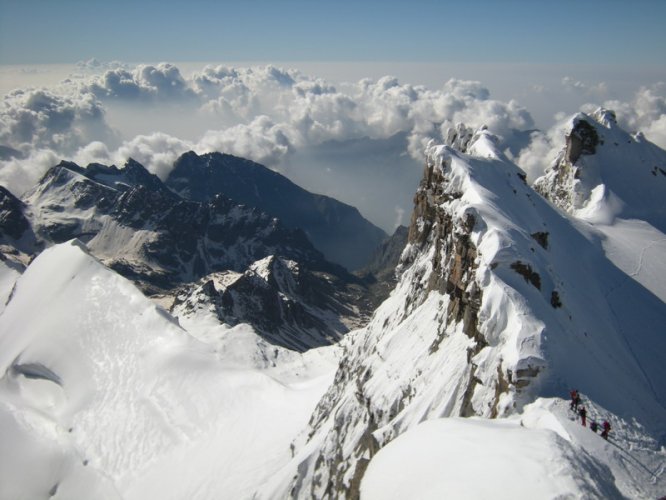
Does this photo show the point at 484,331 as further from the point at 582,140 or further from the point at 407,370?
the point at 582,140

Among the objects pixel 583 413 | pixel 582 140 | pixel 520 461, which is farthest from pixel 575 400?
pixel 582 140

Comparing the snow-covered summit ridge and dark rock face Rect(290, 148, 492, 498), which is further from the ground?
the snow-covered summit ridge

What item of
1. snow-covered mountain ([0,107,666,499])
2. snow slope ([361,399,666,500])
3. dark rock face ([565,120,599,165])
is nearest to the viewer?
snow slope ([361,399,666,500])

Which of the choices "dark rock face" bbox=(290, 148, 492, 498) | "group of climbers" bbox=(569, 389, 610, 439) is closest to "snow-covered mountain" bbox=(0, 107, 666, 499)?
"dark rock face" bbox=(290, 148, 492, 498)

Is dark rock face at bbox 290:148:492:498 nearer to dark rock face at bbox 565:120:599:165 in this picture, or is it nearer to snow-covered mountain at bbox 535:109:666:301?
snow-covered mountain at bbox 535:109:666:301

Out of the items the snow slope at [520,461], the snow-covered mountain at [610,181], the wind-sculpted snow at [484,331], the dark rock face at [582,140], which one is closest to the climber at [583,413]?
the snow slope at [520,461]

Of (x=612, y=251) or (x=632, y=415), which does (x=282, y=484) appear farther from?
(x=612, y=251)
